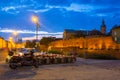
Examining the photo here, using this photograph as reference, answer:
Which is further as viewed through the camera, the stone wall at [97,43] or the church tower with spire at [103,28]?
the church tower with spire at [103,28]

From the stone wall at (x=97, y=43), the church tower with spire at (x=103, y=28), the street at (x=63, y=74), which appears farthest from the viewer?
the church tower with spire at (x=103, y=28)

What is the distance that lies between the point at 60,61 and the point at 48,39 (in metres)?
97.0

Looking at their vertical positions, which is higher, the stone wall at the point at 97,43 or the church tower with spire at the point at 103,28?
the church tower with spire at the point at 103,28

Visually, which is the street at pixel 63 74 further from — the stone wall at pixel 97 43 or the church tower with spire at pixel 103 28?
the church tower with spire at pixel 103 28

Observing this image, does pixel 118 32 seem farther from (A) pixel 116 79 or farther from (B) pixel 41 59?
(A) pixel 116 79

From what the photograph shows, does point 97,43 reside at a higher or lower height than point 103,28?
lower

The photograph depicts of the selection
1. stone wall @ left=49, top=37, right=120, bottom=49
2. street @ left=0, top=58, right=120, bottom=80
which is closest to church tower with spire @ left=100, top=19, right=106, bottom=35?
stone wall @ left=49, top=37, right=120, bottom=49

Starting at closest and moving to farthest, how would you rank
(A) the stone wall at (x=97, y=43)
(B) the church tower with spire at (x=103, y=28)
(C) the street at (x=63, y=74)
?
1. (C) the street at (x=63, y=74)
2. (A) the stone wall at (x=97, y=43)
3. (B) the church tower with spire at (x=103, y=28)

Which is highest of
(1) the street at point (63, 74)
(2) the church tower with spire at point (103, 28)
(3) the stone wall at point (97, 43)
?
(2) the church tower with spire at point (103, 28)

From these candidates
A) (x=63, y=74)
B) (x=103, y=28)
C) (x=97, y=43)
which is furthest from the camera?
(x=103, y=28)

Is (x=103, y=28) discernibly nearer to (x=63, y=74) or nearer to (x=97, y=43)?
(x=97, y=43)

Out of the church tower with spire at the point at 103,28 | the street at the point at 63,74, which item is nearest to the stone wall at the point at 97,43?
the street at the point at 63,74

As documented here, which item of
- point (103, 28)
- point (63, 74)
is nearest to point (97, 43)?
point (63, 74)

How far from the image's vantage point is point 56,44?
104 meters
